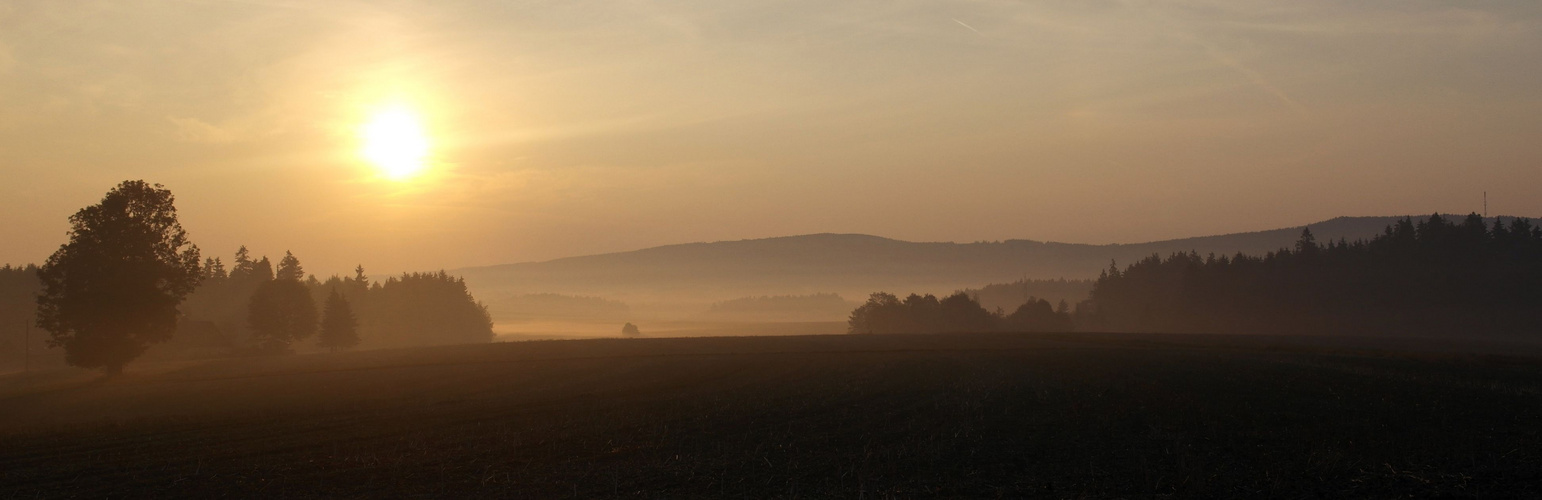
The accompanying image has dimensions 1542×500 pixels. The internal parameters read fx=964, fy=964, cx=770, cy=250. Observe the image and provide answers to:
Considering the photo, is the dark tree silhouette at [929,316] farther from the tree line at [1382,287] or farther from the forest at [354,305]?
the forest at [354,305]

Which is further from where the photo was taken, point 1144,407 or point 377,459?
point 1144,407

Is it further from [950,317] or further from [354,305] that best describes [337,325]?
[950,317]

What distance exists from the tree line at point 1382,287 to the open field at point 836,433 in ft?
227

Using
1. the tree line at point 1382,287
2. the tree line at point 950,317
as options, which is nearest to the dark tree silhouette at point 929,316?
the tree line at point 950,317

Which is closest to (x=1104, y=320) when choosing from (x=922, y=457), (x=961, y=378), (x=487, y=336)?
(x=487, y=336)

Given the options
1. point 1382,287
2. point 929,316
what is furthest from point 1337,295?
point 929,316

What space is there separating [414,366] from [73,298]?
19.2 meters

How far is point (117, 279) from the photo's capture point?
55.9 meters

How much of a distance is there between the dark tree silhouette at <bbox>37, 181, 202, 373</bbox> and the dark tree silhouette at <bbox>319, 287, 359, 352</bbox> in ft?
128

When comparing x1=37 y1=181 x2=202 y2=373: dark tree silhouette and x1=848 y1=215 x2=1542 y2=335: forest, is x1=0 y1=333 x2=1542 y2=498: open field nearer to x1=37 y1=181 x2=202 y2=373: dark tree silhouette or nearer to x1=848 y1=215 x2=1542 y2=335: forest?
x1=37 y1=181 x2=202 y2=373: dark tree silhouette

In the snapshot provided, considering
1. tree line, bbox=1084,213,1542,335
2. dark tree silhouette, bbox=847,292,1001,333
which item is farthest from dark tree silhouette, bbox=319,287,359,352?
tree line, bbox=1084,213,1542,335

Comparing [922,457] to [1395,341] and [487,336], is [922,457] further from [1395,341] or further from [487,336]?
[487,336]

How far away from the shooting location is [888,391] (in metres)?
35.6

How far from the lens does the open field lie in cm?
1900
